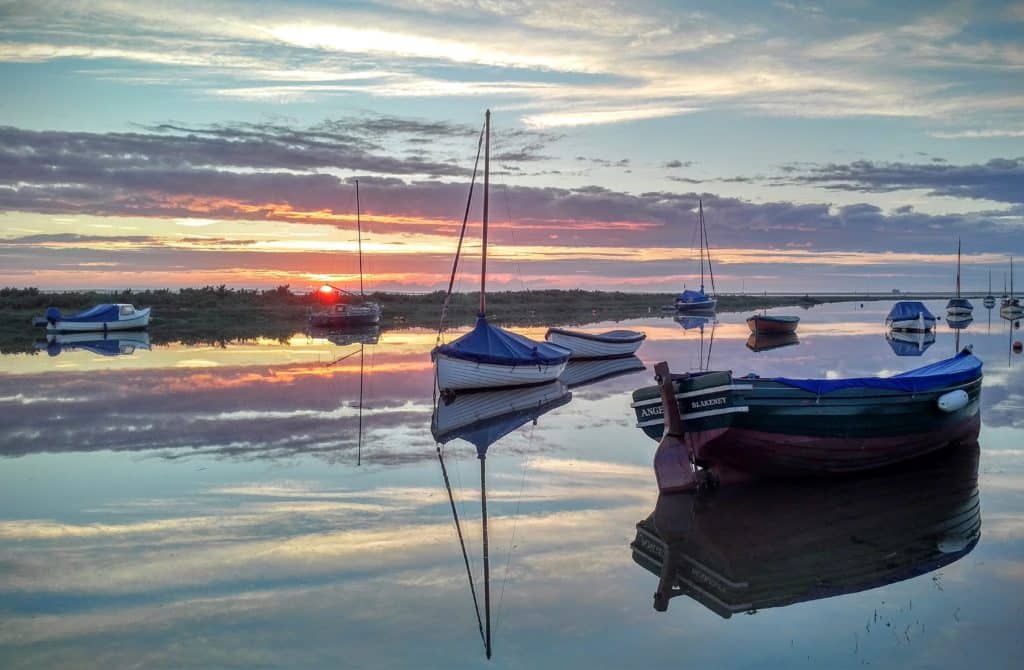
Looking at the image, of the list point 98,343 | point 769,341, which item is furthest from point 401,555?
point 98,343

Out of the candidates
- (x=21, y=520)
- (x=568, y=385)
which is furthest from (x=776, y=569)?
(x=568, y=385)

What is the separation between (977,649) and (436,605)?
488 cm

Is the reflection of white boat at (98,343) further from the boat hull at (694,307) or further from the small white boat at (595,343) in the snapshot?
the boat hull at (694,307)

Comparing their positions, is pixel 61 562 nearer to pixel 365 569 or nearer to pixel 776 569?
pixel 365 569

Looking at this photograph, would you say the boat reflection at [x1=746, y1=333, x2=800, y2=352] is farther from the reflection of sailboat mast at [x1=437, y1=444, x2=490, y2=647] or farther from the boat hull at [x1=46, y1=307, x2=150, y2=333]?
the boat hull at [x1=46, y1=307, x2=150, y2=333]

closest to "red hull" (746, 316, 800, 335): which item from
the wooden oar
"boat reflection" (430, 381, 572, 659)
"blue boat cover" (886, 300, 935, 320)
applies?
"blue boat cover" (886, 300, 935, 320)

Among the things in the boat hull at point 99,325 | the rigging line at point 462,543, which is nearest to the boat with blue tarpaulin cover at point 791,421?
the rigging line at point 462,543

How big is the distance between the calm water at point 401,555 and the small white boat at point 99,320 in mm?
33459

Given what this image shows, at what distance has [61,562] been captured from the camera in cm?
1023

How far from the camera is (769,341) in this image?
156ft

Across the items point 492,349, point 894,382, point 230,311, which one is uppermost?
point 894,382

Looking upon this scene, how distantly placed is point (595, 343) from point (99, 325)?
31281 mm

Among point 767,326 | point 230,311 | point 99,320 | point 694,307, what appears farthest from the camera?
point 694,307

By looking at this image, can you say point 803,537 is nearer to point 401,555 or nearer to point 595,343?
point 401,555
